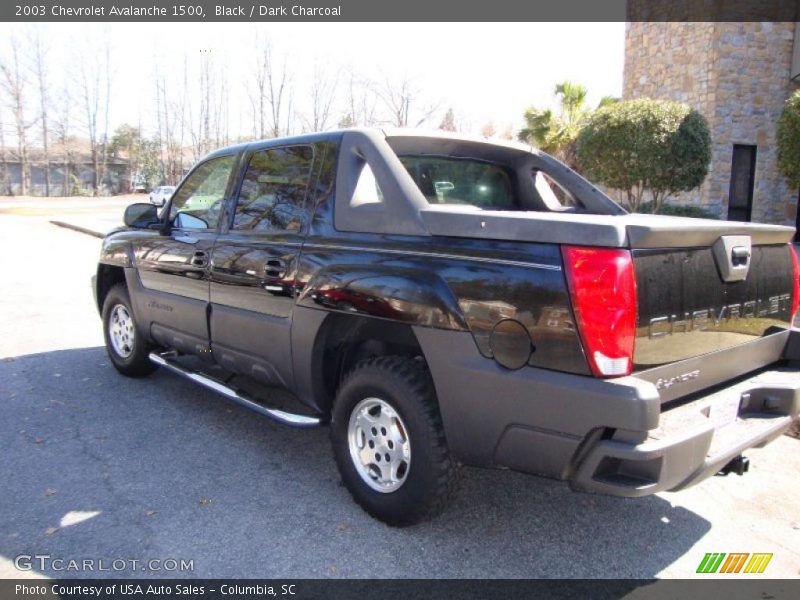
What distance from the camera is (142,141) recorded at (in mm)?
57625

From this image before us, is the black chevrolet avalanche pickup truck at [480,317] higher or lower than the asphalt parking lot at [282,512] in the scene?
higher

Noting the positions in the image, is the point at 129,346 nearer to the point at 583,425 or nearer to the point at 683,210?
the point at 583,425

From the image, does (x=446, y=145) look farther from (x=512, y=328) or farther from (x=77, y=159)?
(x=77, y=159)

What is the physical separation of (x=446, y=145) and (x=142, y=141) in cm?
6027

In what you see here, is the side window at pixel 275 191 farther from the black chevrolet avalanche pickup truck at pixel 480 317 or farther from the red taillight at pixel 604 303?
the red taillight at pixel 604 303

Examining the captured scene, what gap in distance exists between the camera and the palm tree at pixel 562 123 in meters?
19.1

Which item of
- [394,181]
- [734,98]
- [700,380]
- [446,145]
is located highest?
[734,98]

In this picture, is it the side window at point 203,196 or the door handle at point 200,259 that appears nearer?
the door handle at point 200,259

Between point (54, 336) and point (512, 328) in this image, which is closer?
point (512, 328)

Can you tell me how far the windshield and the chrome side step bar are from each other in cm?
149

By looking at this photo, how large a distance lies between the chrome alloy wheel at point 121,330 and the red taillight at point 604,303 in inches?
169

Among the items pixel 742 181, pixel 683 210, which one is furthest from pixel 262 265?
pixel 742 181

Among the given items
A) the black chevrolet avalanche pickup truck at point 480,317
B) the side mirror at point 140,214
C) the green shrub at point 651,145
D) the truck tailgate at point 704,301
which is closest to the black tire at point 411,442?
the black chevrolet avalanche pickup truck at point 480,317

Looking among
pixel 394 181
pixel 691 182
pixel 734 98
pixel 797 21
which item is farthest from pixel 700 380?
pixel 797 21
